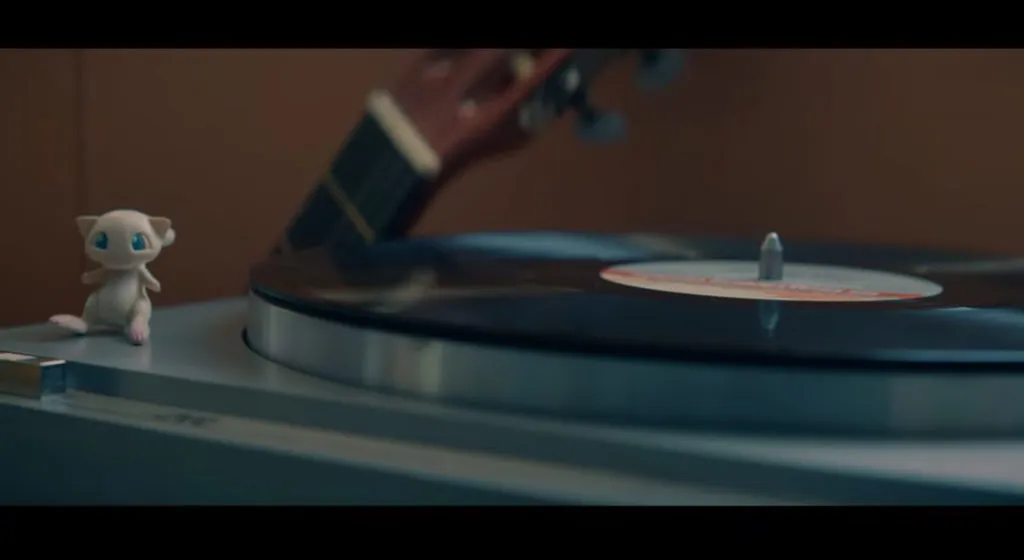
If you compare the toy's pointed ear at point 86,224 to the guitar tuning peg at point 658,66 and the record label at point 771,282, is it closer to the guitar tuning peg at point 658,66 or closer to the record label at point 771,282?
the record label at point 771,282

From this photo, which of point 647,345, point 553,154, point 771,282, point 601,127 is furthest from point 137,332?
point 553,154

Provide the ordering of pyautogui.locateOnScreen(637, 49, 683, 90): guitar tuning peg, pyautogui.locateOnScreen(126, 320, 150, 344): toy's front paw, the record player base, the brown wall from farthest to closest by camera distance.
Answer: the brown wall → pyautogui.locateOnScreen(637, 49, 683, 90): guitar tuning peg → pyautogui.locateOnScreen(126, 320, 150, 344): toy's front paw → the record player base

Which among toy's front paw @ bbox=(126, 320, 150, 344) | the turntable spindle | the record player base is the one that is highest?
the turntable spindle

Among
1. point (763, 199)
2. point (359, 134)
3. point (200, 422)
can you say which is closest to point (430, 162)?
point (359, 134)

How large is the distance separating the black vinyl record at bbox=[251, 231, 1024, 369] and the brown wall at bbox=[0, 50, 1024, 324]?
44cm

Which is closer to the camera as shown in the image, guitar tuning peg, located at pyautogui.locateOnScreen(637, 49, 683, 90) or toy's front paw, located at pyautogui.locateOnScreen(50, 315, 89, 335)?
toy's front paw, located at pyautogui.locateOnScreen(50, 315, 89, 335)

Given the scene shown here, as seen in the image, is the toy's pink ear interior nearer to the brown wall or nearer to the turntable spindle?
the turntable spindle

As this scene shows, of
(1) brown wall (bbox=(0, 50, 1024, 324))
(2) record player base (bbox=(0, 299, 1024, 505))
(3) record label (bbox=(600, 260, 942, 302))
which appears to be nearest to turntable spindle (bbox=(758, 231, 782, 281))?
(3) record label (bbox=(600, 260, 942, 302))

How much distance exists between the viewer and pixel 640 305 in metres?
0.67

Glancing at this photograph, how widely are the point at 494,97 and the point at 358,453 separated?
759mm

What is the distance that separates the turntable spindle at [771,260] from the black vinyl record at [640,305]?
0.5 inches

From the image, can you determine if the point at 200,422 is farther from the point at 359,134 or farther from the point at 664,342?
the point at 359,134

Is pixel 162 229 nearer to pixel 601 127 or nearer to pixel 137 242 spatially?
pixel 137 242

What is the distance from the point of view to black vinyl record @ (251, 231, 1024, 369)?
0.54 m
